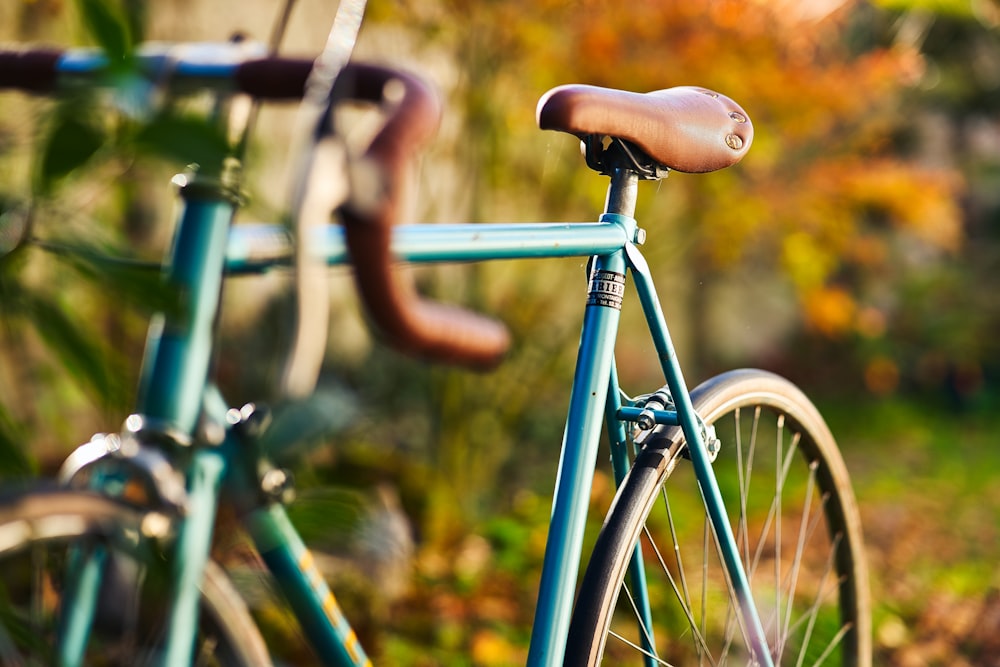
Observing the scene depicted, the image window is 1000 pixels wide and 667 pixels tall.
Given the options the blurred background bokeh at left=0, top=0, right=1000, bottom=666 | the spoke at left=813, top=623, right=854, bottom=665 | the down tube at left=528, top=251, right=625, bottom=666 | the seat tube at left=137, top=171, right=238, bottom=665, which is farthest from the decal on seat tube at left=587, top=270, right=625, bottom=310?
the blurred background bokeh at left=0, top=0, right=1000, bottom=666

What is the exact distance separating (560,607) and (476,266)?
283cm

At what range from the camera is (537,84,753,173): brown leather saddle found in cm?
111

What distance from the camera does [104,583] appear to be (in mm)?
767

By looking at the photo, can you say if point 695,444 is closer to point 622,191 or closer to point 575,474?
point 575,474

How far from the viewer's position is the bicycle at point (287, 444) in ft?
2.18


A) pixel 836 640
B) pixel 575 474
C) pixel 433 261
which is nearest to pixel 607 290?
pixel 575 474

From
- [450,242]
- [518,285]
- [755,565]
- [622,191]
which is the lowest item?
[755,565]

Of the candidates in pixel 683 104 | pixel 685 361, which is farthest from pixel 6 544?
pixel 685 361

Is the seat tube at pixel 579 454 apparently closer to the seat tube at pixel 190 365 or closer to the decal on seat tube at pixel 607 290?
the decal on seat tube at pixel 607 290

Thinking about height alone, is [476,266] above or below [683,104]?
above

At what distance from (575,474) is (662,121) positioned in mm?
456

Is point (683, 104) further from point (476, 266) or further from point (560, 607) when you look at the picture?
point (476, 266)

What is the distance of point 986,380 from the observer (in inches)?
291

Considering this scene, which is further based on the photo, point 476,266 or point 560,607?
point 476,266
